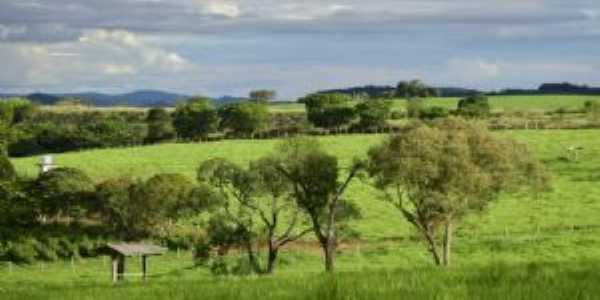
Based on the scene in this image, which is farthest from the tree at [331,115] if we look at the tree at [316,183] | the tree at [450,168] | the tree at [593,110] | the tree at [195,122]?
the tree at [450,168]

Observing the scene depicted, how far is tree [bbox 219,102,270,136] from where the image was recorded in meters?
154

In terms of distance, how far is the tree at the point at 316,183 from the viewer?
54594 millimetres

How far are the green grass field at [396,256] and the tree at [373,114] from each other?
15.5 meters

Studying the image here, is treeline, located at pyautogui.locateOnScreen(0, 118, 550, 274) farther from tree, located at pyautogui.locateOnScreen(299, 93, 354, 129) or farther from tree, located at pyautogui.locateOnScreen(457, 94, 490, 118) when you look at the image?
tree, located at pyautogui.locateOnScreen(457, 94, 490, 118)

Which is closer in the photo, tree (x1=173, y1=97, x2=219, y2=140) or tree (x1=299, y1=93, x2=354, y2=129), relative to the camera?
tree (x1=299, y1=93, x2=354, y2=129)

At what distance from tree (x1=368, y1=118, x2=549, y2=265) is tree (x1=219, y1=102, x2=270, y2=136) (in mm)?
99107

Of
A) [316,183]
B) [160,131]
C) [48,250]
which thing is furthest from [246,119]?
[316,183]

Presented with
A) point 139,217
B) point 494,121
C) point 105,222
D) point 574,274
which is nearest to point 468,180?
point 139,217

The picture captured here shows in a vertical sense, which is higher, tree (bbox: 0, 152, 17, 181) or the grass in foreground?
the grass in foreground

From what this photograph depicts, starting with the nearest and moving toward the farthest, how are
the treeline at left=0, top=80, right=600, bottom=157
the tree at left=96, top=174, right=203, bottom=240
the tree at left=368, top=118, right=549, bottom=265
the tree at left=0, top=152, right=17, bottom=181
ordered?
the tree at left=0, top=152, right=17, bottom=181, the tree at left=368, top=118, right=549, bottom=265, the tree at left=96, top=174, right=203, bottom=240, the treeline at left=0, top=80, right=600, bottom=157

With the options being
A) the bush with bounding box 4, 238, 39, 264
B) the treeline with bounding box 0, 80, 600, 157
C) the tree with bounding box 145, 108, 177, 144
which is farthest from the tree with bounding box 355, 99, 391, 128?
the bush with bounding box 4, 238, 39, 264

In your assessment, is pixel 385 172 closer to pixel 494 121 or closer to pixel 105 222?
pixel 105 222

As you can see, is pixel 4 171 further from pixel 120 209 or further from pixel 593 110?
pixel 593 110

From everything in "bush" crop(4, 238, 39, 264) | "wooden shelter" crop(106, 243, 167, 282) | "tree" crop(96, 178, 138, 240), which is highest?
"wooden shelter" crop(106, 243, 167, 282)
